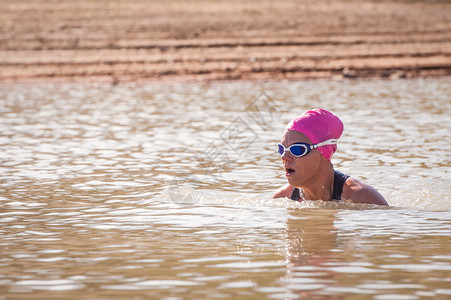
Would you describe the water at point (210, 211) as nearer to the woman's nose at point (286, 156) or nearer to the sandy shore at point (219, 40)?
the woman's nose at point (286, 156)

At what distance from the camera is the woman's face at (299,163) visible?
6531 mm

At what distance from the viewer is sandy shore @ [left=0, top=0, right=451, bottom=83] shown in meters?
25.0

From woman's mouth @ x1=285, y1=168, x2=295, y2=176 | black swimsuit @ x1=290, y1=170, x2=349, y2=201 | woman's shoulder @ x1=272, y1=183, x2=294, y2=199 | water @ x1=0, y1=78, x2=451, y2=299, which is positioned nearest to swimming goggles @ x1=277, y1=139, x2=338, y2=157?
woman's mouth @ x1=285, y1=168, x2=295, y2=176

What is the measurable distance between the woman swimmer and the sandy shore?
17.5 meters

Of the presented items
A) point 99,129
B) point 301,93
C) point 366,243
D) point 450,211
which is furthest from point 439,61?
point 366,243

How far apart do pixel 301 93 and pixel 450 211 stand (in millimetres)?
12627

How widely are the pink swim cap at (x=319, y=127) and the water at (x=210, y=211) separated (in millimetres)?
562

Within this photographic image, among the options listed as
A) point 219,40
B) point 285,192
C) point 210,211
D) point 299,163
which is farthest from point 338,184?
point 219,40

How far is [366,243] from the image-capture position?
5855 mm

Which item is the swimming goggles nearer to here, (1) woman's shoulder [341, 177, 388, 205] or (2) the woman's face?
(2) the woman's face

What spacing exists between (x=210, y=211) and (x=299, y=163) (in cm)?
114

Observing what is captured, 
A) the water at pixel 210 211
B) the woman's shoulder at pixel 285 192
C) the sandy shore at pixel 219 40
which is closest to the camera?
the water at pixel 210 211

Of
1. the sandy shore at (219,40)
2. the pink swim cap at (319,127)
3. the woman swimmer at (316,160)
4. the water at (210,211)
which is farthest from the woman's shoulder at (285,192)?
the sandy shore at (219,40)

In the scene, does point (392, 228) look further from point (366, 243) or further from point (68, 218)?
point (68, 218)
